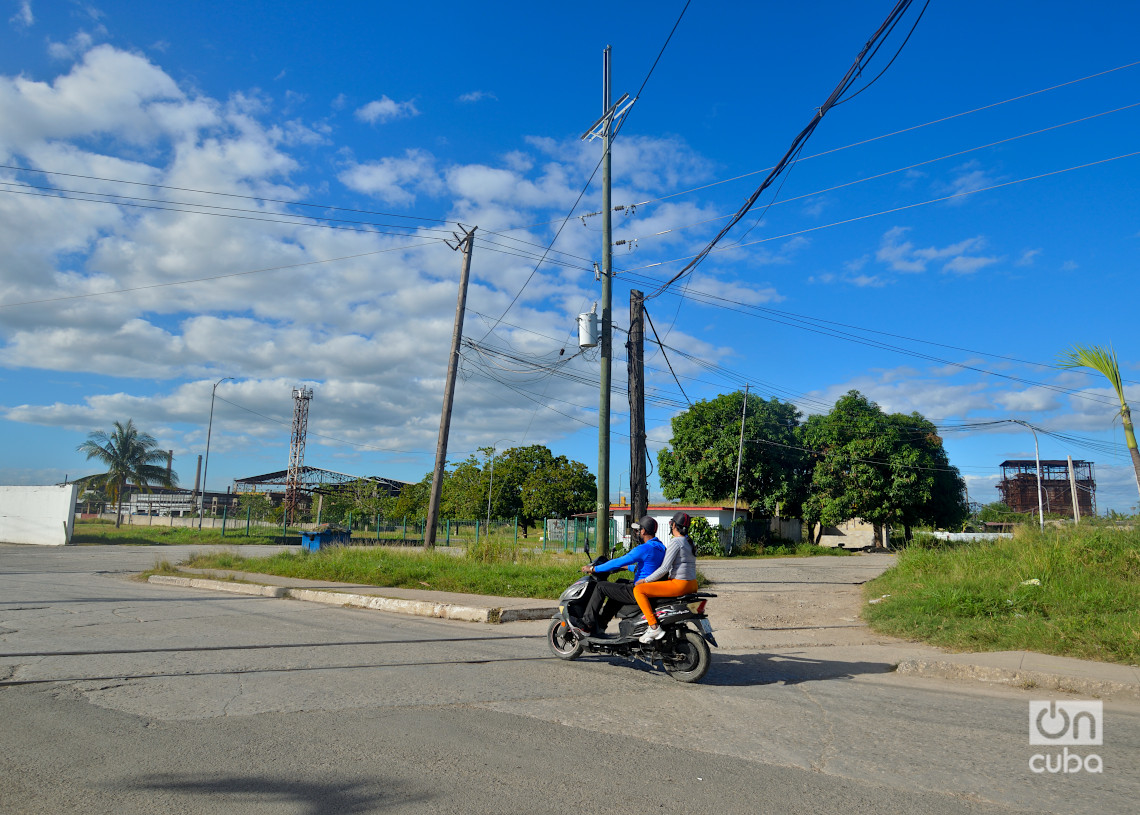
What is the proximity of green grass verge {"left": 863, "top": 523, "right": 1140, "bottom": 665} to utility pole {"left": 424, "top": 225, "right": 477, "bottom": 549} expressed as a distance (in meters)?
11.5

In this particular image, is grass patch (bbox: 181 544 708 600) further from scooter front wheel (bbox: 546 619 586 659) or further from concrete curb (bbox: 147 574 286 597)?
scooter front wheel (bbox: 546 619 586 659)

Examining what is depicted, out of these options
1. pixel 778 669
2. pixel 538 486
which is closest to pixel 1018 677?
pixel 778 669

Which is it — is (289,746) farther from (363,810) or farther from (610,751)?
(610,751)

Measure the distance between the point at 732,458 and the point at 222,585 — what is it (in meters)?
35.7

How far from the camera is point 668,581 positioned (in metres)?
7.11

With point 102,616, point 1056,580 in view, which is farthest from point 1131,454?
point 102,616

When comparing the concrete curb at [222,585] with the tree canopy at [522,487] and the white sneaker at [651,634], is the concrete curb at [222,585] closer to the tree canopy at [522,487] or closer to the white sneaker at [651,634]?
the white sneaker at [651,634]

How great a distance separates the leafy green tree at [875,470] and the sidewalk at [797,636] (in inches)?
1201

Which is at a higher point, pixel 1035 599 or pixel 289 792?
pixel 1035 599

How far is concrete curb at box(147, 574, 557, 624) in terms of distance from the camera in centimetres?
1084

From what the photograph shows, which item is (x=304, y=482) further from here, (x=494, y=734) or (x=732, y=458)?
(x=494, y=734)

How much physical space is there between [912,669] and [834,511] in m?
40.0

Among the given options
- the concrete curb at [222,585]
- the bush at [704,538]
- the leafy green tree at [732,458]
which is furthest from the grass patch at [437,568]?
the leafy green tree at [732,458]

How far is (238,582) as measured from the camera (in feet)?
48.5
